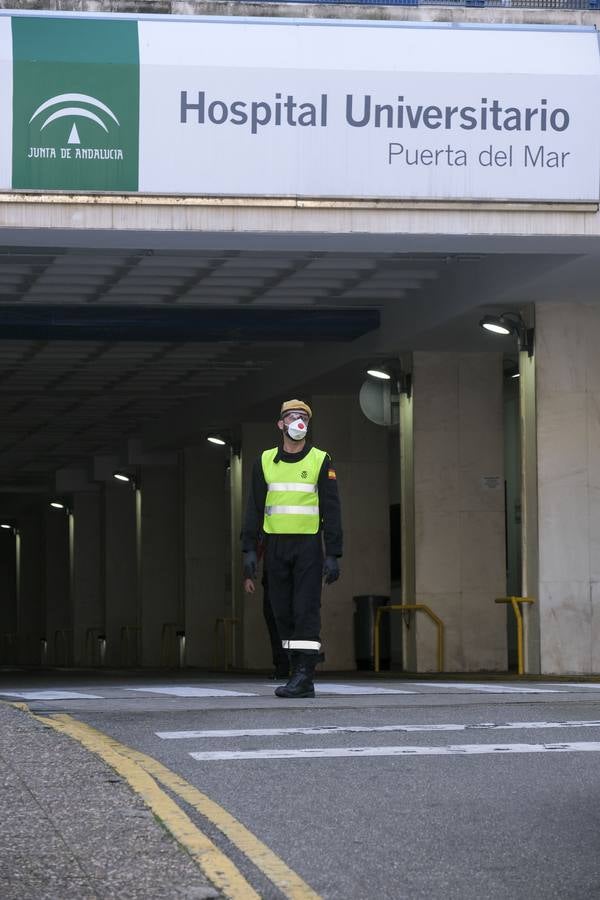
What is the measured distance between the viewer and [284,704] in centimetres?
1149

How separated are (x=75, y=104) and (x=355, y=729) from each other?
900cm

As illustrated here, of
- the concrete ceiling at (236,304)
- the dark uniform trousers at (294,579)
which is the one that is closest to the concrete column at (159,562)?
the concrete ceiling at (236,304)

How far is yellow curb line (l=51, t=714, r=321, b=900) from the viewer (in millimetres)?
5582

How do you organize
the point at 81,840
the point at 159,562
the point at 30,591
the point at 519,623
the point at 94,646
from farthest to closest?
the point at 30,591, the point at 94,646, the point at 159,562, the point at 519,623, the point at 81,840

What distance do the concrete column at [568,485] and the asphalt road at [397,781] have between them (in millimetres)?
8866

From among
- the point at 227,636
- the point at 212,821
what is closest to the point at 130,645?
the point at 227,636

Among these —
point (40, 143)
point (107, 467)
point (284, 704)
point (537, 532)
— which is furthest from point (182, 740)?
point (107, 467)

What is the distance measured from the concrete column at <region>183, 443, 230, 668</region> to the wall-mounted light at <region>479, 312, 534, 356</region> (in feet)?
57.4

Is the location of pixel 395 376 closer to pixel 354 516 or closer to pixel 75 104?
pixel 354 516

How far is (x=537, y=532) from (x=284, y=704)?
10228 mm

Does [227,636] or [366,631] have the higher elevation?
[366,631]

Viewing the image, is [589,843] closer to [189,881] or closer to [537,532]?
[189,881]

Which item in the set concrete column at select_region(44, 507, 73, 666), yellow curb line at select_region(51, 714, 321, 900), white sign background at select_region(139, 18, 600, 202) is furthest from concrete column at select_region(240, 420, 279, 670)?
yellow curb line at select_region(51, 714, 321, 900)

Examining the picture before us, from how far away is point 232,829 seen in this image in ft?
21.4
